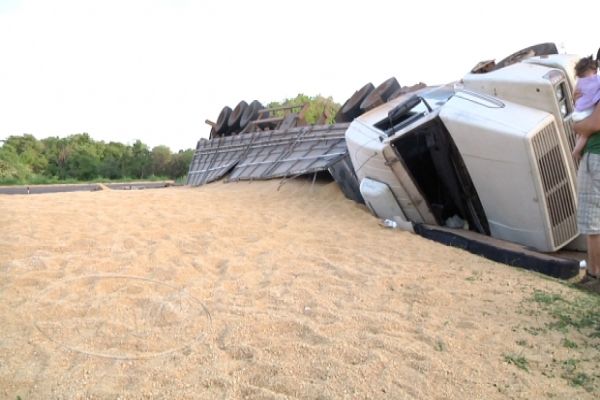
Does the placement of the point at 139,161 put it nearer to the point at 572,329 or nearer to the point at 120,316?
the point at 120,316

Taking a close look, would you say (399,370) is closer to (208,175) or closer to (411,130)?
(411,130)

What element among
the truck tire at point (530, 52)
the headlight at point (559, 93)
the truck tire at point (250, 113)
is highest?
the truck tire at point (250, 113)

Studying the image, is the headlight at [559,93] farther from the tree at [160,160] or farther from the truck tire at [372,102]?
the tree at [160,160]

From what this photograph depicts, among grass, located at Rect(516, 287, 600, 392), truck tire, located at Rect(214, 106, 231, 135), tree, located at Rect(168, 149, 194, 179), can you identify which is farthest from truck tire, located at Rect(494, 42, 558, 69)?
tree, located at Rect(168, 149, 194, 179)

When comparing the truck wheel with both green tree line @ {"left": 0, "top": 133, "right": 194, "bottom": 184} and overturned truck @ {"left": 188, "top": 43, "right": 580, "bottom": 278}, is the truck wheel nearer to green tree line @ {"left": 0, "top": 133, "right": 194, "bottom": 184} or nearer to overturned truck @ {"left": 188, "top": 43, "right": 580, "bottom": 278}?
overturned truck @ {"left": 188, "top": 43, "right": 580, "bottom": 278}

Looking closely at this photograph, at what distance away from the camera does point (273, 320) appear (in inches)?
113

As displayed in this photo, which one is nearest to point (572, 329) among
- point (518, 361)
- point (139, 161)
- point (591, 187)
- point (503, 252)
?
point (518, 361)

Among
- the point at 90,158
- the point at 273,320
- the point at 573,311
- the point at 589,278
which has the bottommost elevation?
the point at 589,278

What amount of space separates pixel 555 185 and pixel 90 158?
→ 1712 inches

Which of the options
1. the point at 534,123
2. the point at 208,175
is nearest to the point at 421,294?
the point at 534,123

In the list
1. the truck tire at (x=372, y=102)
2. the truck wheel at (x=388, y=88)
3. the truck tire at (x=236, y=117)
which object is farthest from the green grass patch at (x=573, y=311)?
the truck tire at (x=236, y=117)

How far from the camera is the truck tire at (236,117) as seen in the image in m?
14.1

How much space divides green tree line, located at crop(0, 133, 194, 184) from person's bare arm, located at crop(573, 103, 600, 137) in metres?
37.9

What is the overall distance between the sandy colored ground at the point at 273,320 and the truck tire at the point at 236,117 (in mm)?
9245
